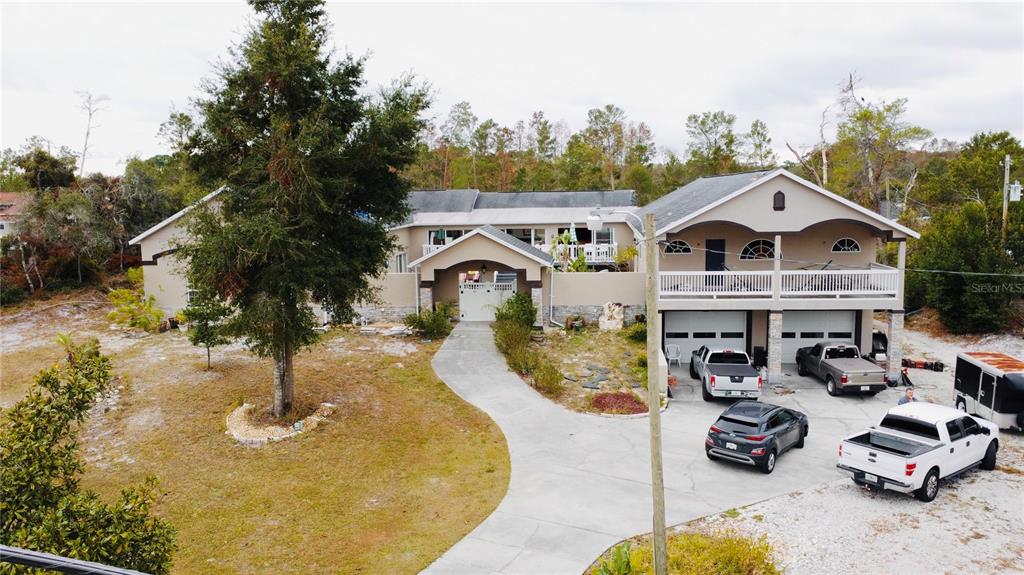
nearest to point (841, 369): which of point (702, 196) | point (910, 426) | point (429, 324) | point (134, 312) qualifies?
point (910, 426)

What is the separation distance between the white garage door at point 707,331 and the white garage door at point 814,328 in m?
1.69

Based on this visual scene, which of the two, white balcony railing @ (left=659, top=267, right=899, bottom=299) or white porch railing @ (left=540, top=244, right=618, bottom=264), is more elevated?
white porch railing @ (left=540, top=244, right=618, bottom=264)

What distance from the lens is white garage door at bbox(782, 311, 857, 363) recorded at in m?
24.0

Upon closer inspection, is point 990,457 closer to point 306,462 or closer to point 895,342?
point 895,342

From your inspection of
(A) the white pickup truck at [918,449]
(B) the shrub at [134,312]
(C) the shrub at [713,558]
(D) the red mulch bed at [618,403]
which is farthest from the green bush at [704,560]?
(B) the shrub at [134,312]

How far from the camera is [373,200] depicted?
17.1 meters

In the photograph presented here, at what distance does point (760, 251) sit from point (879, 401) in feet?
25.0

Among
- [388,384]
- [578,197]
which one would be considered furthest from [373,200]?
[578,197]

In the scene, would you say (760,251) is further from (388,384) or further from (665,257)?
(388,384)

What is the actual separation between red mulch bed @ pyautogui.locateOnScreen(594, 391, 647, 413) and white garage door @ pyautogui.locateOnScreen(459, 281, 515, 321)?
353 inches

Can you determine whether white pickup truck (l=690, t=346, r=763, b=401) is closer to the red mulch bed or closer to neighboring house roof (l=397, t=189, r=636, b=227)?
the red mulch bed

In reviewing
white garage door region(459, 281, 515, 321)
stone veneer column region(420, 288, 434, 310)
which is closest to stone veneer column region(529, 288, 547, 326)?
white garage door region(459, 281, 515, 321)

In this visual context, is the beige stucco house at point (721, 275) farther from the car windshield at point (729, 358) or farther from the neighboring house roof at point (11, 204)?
the neighboring house roof at point (11, 204)

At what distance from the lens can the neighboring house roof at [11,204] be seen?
32.6 metres
